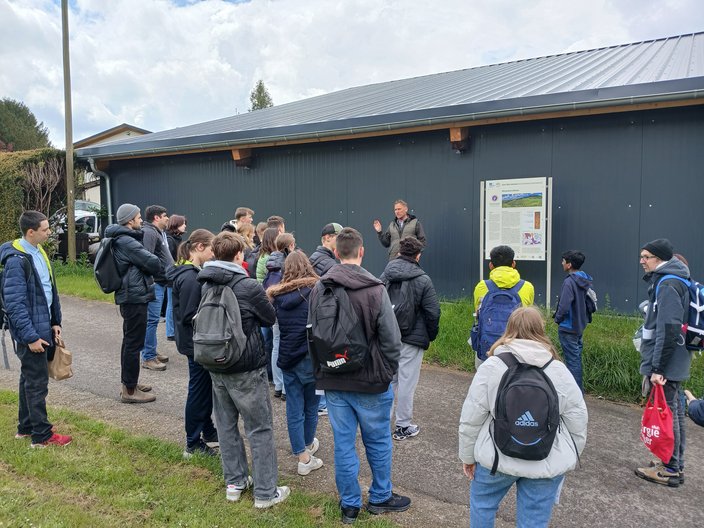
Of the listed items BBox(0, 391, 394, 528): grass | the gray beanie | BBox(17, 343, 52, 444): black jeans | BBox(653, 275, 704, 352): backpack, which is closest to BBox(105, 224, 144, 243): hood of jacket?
the gray beanie

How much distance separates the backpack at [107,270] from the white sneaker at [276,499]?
2.75m

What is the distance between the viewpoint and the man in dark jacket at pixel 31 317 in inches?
158

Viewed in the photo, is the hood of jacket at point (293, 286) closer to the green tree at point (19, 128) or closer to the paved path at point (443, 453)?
the paved path at point (443, 453)

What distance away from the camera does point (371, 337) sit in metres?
3.33

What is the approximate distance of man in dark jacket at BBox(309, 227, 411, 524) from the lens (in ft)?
10.8

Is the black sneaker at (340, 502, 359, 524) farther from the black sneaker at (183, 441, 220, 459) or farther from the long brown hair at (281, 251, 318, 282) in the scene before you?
the long brown hair at (281, 251, 318, 282)

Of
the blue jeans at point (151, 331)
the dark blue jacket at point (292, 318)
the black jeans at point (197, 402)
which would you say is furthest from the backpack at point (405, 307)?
the blue jeans at point (151, 331)

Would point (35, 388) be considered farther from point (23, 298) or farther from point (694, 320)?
point (694, 320)

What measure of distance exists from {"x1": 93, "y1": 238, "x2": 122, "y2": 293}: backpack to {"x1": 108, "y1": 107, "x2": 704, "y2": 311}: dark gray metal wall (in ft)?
17.6

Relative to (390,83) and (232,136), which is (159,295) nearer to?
(232,136)

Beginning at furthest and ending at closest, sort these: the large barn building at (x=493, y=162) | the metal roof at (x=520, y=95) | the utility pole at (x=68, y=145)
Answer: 1. the utility pole at (x=68, y=145)
2. the large barn building at (x=493, y=162)
3. the metal roof at (x=520, y=95)

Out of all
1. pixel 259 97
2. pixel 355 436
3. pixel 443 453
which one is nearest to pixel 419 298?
pixel 443 453

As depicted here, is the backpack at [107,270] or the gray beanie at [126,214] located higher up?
the gray beanie at [126,214]

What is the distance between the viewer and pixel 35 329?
4.10m
